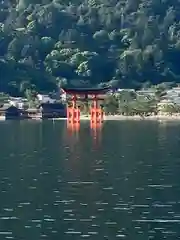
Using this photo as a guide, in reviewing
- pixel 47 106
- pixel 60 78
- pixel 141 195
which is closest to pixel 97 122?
pixel 47 106

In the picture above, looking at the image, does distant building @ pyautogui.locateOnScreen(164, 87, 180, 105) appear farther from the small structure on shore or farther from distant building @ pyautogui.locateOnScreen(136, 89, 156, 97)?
the small structure on shore

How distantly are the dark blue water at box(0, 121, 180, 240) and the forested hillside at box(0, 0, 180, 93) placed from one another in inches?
3980

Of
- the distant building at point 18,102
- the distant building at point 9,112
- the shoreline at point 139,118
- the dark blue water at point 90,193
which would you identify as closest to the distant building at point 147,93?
the shoreline at point 139,118

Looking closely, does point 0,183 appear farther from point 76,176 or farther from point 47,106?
point 47,106

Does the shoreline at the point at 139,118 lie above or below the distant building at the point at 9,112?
below

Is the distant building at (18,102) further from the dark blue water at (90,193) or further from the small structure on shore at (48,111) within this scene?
the dark blue water at (90,193)

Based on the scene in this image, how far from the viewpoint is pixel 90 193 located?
33.7 m

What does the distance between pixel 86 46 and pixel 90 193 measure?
145724 millimetres

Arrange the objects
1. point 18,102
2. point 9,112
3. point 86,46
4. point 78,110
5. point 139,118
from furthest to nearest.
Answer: point 86,46 → point 18,102 → point 9,112 → point 139,118 → point 78,110

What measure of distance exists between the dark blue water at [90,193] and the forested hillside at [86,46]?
10110cm

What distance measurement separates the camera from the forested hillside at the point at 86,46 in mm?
163125

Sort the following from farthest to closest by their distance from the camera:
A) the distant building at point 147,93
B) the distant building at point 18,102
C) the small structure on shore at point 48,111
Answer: the distant building at point 147,93 < the distant building at point 18,102 < the small structure on shore at point 48,111

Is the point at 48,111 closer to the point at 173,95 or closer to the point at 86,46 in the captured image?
the point at 173,95

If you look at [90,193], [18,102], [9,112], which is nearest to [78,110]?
[9,112]
